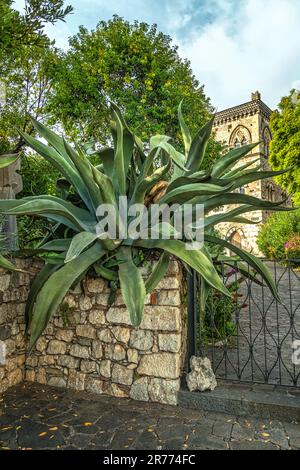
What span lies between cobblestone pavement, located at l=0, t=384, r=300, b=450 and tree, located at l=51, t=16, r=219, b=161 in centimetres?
735

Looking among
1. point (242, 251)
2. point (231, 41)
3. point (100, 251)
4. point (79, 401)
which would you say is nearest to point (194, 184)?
point (242, 251)

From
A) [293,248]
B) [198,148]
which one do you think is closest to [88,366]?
[198,148]

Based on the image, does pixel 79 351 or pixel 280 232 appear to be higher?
pixel 280 232

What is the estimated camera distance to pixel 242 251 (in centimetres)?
279

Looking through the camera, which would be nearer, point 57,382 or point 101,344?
point 101,344

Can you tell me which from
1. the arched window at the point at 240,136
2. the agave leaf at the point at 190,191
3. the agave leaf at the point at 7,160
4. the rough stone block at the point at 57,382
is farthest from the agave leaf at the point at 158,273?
the arched window at the point at 240,136

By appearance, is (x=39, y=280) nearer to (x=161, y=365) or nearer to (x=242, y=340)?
(x=161, y=365)

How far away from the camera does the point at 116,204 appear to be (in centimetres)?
272

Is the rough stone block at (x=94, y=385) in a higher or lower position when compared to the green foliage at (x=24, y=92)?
lower

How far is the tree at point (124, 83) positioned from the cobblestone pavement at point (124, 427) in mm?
7352

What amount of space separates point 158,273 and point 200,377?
92cm

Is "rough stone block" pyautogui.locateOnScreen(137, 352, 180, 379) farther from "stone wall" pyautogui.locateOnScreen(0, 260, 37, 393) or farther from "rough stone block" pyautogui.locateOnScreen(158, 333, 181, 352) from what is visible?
"stone wall" pyautogui.locateOnScreen(0, 260, 37, 393)

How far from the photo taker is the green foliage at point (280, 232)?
43.1ft

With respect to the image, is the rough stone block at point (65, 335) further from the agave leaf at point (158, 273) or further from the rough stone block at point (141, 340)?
the agave leaf at point (158, 273)
